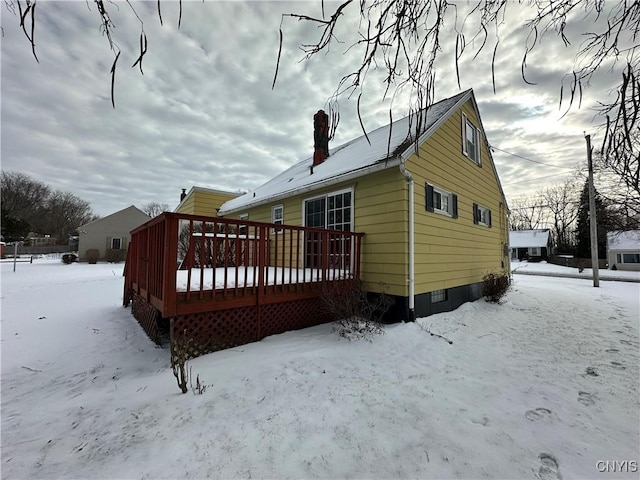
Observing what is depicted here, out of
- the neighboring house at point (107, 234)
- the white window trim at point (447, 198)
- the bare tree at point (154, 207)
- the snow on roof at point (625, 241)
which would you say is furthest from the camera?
the bare tree at point (154, 207)

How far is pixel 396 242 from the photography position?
5.54 metres

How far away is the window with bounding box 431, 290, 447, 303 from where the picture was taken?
6383 mm

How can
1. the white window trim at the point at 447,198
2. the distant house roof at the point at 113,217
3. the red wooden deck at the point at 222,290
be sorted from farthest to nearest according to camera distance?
1. the distant house roof at the point at 113,217
2. the white window trim at the point at 447,198
3. the red wooden deck at the point at 222,290

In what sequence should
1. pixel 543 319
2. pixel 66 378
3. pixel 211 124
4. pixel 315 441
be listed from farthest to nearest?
pixel 211 124, pixel 543 319, pixel 66 378, pixel 315 441

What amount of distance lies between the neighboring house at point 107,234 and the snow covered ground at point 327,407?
80.0 feet

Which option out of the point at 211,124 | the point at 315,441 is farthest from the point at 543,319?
the point at 211,124

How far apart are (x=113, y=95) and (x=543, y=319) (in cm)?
787

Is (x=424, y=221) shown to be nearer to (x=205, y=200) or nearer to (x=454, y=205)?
(x=454, y=205)

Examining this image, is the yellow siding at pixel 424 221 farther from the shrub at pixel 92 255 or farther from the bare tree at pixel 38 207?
the bare tree at pixel 38 207

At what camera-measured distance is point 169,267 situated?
3.60 metres

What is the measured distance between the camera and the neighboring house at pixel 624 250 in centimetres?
2656

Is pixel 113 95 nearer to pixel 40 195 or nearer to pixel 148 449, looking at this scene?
pixel 148 449

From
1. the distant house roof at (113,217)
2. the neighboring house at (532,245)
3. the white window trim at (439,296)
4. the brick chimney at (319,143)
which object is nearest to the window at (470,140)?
the white window trim at (439,296)

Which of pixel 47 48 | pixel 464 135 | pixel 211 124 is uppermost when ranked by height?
pixel 211 124
